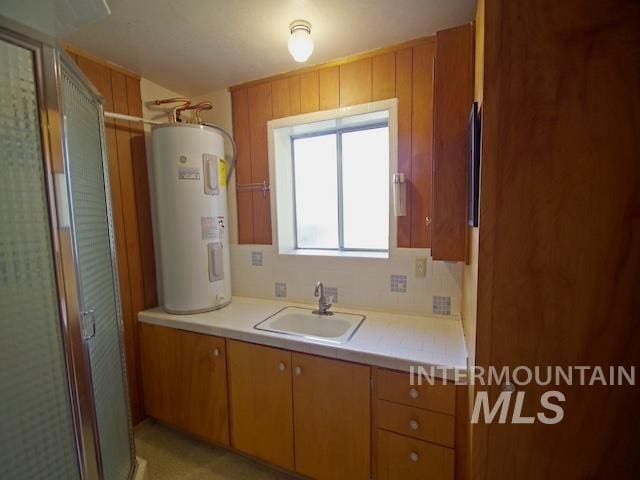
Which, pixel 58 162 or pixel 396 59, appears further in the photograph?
pixel 396 59

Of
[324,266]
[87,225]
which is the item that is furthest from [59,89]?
[324,266]

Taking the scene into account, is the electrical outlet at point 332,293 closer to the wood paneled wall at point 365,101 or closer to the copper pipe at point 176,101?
the wood paneled wall at point 365,101

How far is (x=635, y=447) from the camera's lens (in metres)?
0.79

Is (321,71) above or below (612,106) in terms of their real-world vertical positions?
above

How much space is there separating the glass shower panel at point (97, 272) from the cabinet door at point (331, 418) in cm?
82

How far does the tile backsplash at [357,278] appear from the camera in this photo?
1595 mm

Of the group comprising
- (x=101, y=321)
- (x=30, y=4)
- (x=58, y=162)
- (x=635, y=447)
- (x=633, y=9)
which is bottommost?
(x=635, y=447)

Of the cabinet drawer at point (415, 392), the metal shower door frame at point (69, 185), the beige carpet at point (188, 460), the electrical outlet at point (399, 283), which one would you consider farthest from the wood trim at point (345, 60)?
the beige carpet at point (188, 460)

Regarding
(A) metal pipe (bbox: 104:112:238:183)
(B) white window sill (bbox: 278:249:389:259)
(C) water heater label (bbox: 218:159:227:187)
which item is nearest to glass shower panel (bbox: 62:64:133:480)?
(A) metal pipe (bbox: 104:112:238:183)

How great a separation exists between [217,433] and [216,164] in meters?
1.65

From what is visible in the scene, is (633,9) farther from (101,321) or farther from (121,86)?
(121,86)

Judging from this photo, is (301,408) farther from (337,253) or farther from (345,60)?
(345,60)

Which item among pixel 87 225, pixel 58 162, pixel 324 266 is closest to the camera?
pixel 58 162

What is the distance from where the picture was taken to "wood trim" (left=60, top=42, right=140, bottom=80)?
153 centimetres
